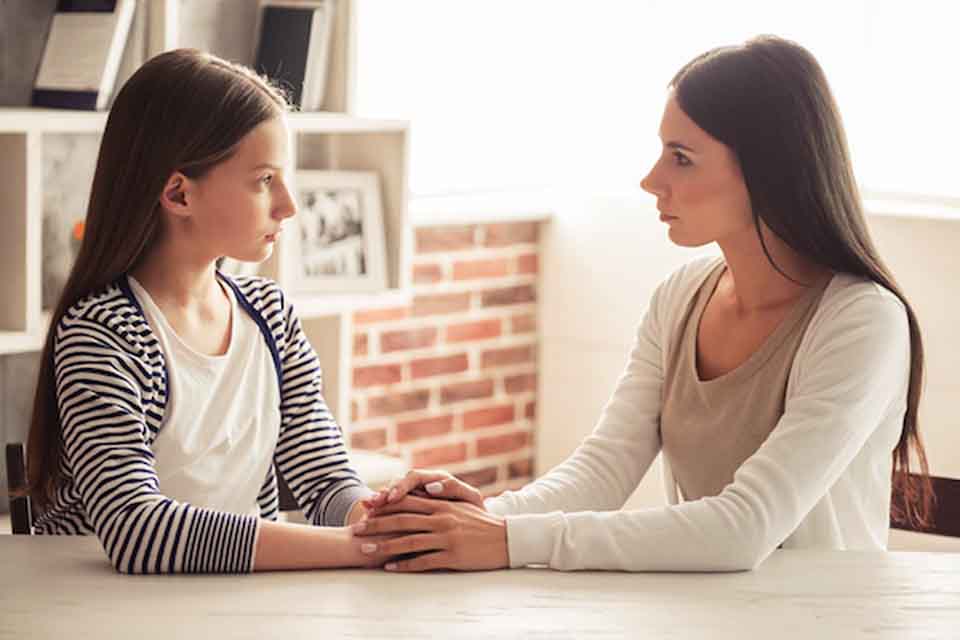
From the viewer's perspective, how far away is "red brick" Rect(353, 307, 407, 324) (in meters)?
4.30

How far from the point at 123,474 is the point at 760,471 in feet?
2.56

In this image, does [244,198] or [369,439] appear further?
[369,439]

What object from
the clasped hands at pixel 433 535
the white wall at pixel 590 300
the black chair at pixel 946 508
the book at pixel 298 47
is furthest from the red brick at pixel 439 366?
the clasped hands at pixel 433 535

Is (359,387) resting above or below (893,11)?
below

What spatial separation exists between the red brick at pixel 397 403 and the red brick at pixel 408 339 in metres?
0.14

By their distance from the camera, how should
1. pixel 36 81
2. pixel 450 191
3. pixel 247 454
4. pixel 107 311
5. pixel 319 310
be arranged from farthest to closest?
pixel 450 191 < pixel 319 310 < pixel 36 81 < pixel 247 454 < pixel 107 311

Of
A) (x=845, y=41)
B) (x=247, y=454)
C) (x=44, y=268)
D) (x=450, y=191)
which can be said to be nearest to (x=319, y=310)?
(x=44, y=268)

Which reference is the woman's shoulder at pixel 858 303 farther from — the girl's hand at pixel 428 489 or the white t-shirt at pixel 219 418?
the white t-shirt at pixel 219 418

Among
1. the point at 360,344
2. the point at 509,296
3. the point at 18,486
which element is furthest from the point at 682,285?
the point at 509,296

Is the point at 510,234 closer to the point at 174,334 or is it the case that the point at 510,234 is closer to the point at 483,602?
the point at 174,334

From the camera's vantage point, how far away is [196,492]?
2.04 metres

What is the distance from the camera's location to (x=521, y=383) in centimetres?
486

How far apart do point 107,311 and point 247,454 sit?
11.6 inches

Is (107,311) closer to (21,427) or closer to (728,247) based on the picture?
(728,247)
